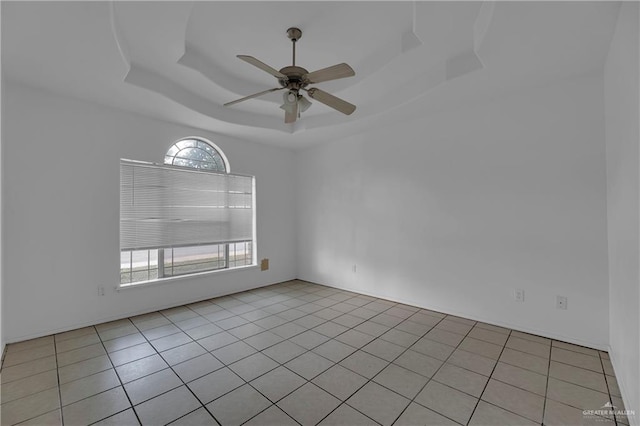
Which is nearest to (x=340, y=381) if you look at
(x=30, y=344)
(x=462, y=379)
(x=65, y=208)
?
(x=462, y=379)

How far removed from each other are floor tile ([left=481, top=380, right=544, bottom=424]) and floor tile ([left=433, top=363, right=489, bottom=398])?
52 millimetres

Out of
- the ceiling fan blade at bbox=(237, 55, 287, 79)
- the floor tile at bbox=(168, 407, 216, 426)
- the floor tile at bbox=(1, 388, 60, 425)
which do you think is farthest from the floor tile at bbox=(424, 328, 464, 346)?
the floor tile at bbox=(1, 388, 60, 425)

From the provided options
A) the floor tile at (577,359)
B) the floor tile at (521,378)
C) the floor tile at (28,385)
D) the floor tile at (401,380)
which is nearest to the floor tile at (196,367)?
the floor tile at (28,385)

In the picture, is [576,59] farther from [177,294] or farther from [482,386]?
[177,294]

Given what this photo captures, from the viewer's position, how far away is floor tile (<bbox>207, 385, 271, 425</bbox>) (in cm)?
179

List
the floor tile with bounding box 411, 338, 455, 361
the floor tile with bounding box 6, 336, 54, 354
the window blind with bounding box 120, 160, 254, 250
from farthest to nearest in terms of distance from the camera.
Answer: the window blind with bounding box 120, 160, 254, 250
the floor tile with bounding box 6, 336, 54, 354
the floor tile with bounding box 411, 338, 455, 361

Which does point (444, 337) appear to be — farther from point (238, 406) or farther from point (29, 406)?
point (29, 406)

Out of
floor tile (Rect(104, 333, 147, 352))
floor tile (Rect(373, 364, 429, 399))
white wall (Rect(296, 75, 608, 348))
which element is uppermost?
white wall (Rect(296, 75, 608, 348))

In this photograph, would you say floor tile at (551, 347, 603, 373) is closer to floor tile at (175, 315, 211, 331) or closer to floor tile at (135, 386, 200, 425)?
floor tile at (135, 386, 200, 425)

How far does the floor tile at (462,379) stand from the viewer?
2072 millimetres

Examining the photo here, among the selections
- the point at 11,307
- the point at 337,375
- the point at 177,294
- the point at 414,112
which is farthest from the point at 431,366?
the point at 11,307

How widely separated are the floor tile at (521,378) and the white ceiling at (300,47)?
2.63 meters

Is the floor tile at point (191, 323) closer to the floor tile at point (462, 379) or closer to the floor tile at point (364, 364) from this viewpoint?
the floor tile at point (364, 364)

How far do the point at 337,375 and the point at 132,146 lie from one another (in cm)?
359
